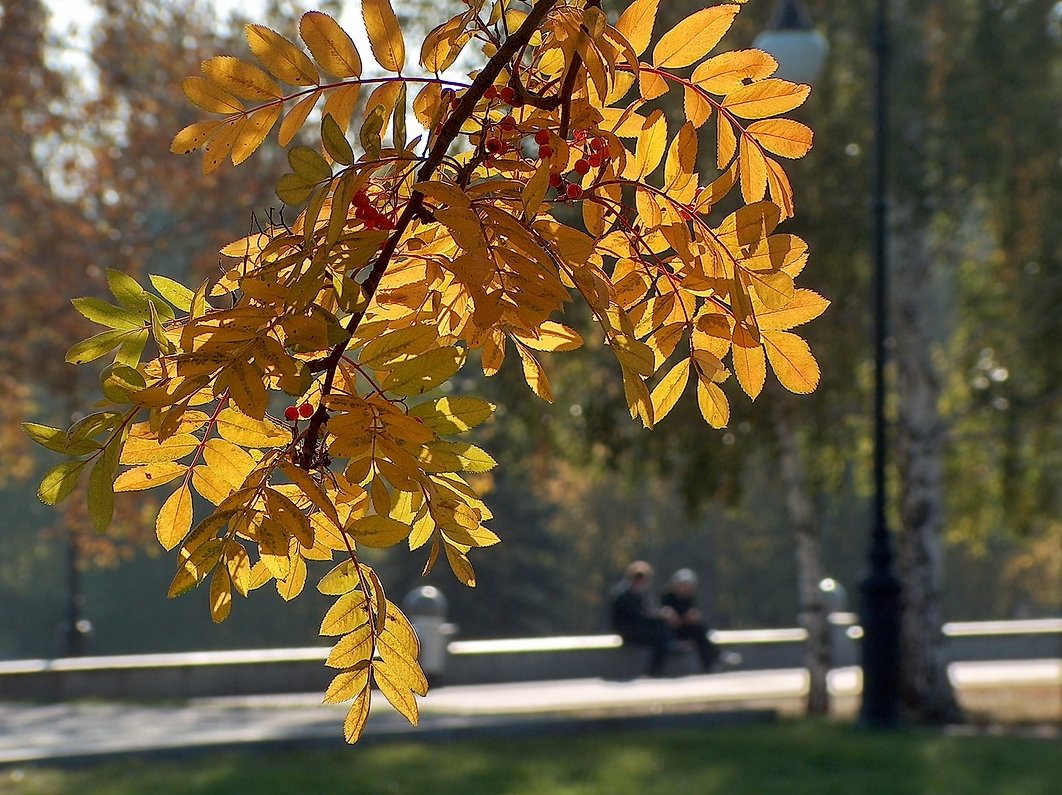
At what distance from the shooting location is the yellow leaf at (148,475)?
123 centimetres

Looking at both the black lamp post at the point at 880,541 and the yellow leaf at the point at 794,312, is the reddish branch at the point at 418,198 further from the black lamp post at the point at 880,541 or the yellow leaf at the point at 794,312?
the black lamp post at the point at 880,541

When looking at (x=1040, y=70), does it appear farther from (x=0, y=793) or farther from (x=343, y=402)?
(x=343, y=402)

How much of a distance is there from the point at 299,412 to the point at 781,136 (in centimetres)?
48

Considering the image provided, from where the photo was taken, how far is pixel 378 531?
48.4 inches

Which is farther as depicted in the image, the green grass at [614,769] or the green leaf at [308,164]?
the green grass at [614,769]

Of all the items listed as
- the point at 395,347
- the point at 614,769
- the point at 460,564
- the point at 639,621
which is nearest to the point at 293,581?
the point at 460,564

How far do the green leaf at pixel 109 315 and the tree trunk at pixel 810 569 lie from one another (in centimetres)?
1289

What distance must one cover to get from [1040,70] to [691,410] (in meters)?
4.08

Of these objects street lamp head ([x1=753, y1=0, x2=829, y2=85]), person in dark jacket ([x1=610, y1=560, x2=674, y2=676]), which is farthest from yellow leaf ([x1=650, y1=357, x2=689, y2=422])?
person in dark jacket ([x1=610, y1=560, x2=674, y2=676])

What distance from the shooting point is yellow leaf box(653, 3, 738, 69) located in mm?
1324

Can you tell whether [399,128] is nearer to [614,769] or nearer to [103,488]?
[103,488]

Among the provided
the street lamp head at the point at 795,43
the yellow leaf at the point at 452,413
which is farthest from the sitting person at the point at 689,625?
the yellow leaf at the point at 452,413

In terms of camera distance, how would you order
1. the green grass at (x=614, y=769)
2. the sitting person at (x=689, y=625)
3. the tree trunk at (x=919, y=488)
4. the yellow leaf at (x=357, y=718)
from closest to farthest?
1. the yellow leaf at (x=357, y=718)
2. the green grass at (x=614, y=769)
3. the tree trunk at (x=919, y=488)
4. the sitting person at (x=689, y=625)

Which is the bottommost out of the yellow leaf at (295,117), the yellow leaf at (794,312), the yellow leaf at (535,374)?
the yellow leaf at (535,374)
